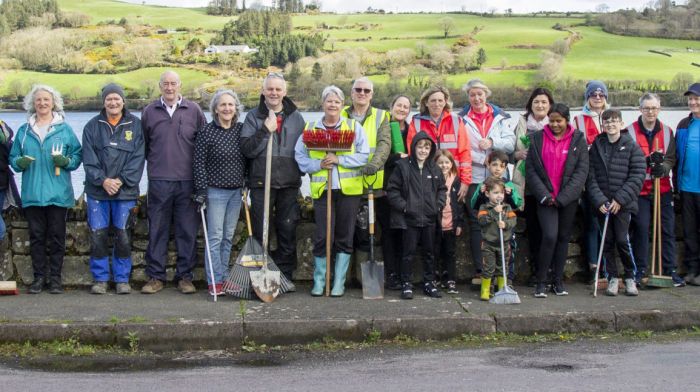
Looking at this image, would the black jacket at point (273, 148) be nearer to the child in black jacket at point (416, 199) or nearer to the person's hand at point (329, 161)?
the person's hand at point (329, 161)

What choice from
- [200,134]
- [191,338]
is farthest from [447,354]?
[200,134]

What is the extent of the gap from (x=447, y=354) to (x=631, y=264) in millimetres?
2755

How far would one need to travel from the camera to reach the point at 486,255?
26.0 ft

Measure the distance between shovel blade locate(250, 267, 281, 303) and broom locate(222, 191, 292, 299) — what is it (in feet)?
0.39

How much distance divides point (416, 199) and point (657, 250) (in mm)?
2773

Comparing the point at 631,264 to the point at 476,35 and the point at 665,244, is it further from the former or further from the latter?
the point at 476,35

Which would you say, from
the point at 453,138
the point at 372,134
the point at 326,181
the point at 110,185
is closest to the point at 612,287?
the point at 453,138

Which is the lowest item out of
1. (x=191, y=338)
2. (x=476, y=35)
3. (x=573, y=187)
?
(x=191, y=338)

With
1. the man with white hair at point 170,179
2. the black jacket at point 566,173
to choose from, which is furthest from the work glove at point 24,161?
the black jacket at point 566,173

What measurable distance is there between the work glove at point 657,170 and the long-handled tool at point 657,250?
10 centimetres

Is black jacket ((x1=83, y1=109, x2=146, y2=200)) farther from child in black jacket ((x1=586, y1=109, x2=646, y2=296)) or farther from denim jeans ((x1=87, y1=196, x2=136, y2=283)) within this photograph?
child in black jacket ((x1=586, y1=109, x2=646, y2=296))

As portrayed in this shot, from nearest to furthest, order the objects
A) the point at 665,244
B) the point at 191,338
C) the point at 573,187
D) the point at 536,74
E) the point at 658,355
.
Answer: the point at 658,355 < the point at 191,338 < the point at 573,187 < the point at 665,244 < the point at 536,74

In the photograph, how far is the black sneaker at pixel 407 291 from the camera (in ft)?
25.7

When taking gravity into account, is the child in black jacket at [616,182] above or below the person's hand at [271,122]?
below
